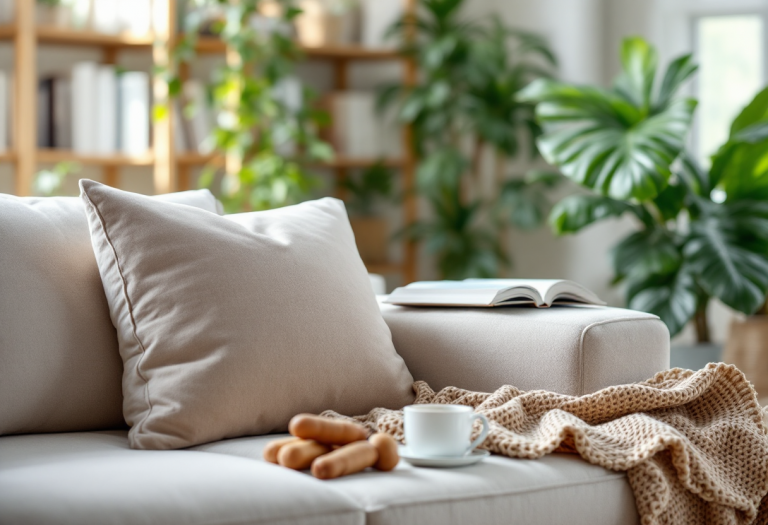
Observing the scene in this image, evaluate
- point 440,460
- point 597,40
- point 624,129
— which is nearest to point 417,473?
point 440,460

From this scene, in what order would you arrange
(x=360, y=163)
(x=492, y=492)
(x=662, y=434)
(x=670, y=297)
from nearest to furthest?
(x=492, y=492) < (x=662, y=434) < (x=670, y=297) < (x=360, y=163)

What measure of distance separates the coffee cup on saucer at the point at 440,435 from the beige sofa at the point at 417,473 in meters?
0.02

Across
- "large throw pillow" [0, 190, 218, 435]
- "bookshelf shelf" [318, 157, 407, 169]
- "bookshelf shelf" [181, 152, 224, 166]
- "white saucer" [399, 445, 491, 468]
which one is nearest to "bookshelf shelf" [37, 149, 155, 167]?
"bookshelf shelf" [181, 152, 224, 166]

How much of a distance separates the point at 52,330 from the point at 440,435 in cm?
61

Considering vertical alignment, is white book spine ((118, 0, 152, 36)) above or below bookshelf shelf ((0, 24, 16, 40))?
above

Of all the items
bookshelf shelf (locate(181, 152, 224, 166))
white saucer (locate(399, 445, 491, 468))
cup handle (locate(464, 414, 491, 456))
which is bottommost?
white saucer (locate(399, 445, 491, 468))

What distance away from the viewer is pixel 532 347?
1560 millimetres

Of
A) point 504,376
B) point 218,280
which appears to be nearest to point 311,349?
point 218,280

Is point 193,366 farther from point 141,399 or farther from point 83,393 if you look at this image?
point 83,393

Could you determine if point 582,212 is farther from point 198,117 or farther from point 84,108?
point 84,108

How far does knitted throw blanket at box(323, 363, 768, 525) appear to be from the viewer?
1303 millimetres

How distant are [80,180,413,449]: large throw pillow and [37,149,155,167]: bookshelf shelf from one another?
6.29ft

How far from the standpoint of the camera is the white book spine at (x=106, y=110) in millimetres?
3320

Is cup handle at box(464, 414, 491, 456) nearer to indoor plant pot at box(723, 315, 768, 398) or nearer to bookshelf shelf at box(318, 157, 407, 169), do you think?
indoor plant pot at box(723, 315, 768, 398)
